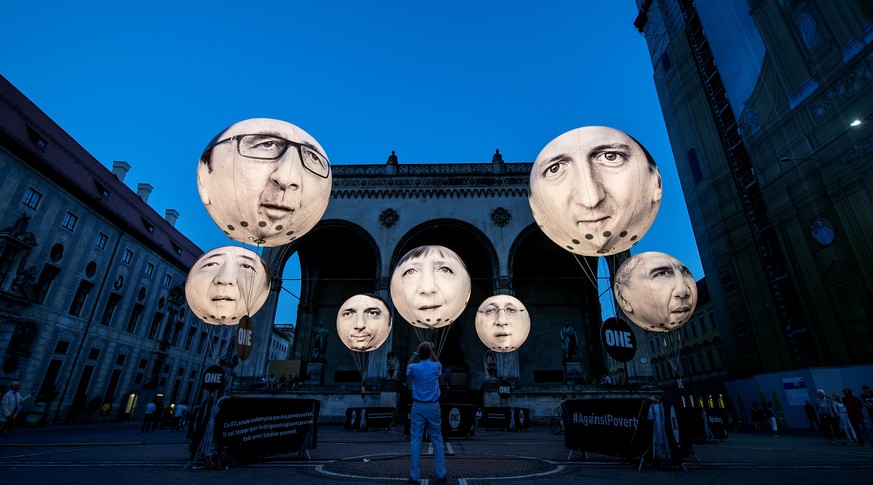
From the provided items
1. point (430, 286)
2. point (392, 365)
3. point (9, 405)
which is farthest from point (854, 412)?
point (9, 405)

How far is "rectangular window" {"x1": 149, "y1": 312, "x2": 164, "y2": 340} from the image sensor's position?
3303 centimetres

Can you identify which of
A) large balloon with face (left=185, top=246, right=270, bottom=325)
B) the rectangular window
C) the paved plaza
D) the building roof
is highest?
the building roof


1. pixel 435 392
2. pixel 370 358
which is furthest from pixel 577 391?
pixel 435 392

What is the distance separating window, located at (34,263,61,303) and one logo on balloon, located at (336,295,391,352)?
2200 cm

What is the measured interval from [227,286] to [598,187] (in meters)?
7.71

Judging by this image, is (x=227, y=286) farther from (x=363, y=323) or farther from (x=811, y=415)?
(x=811, y=415)

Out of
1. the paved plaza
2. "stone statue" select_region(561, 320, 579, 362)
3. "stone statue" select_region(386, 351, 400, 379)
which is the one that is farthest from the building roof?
"stone statue" select_region(561, 320, 579, 362)

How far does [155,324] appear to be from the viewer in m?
33.6

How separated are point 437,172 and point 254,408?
21396 mm

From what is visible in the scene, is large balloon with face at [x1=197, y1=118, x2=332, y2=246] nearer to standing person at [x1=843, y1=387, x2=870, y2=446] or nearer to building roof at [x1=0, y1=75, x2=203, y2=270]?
standing person at [x1=843, y1=387, x2=870, y2=446]

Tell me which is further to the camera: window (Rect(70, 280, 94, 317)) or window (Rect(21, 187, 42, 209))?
window (Rect(70, 280, 94, 317))

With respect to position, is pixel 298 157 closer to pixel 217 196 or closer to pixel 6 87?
pixel 217 196

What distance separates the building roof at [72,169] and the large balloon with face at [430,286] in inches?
991

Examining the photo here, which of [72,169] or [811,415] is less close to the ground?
[72,169]
